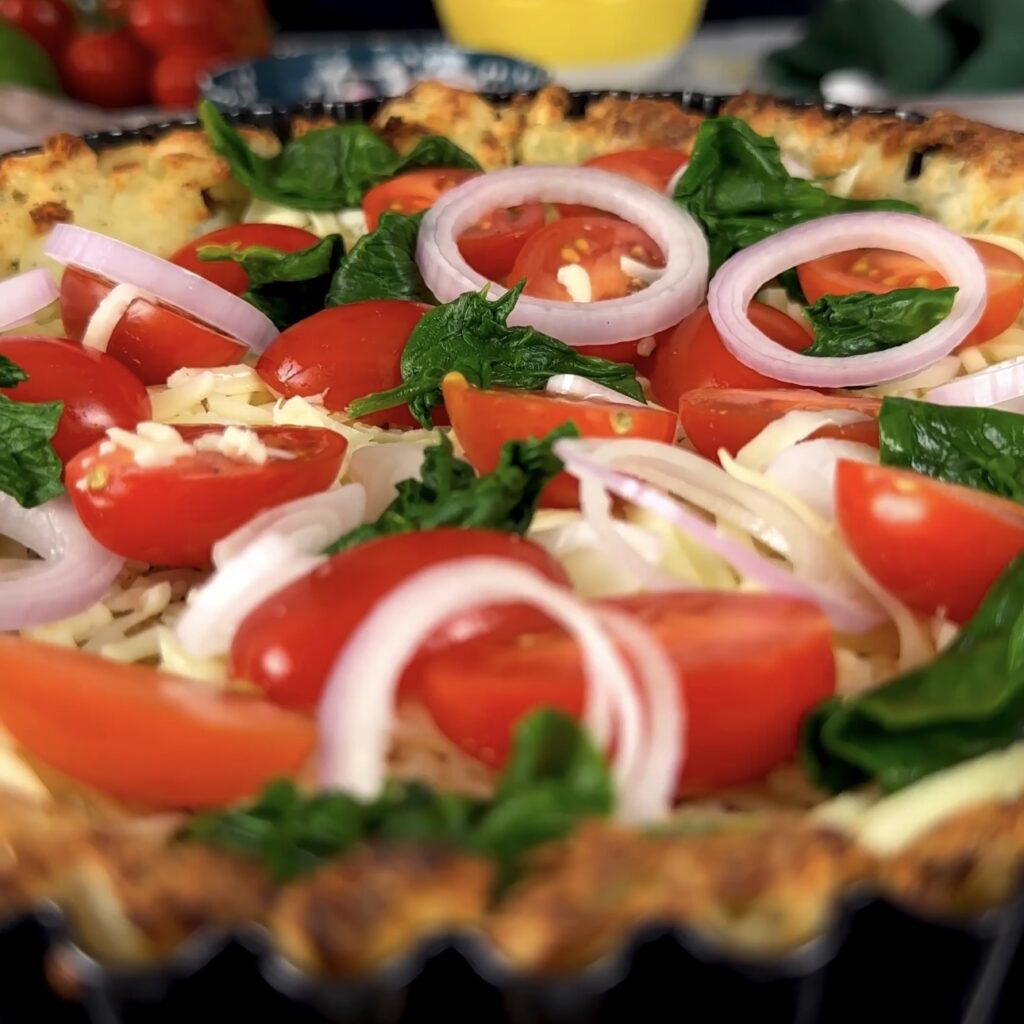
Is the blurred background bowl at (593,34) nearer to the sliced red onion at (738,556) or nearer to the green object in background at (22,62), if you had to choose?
the green object in background at (22,62)

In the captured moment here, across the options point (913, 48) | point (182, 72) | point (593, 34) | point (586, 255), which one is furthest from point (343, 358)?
point (913, 48)

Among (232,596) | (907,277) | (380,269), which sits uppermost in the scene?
(907,277)

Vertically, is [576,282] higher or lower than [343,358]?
higher

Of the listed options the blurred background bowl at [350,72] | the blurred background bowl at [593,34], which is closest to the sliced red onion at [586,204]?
the blurred background bowl at [350,72]

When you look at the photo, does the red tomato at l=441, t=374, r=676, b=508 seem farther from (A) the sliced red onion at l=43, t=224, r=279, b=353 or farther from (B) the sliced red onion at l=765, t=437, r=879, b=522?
(A) the sliced red onion at l=43, t=224, r=279, b=353

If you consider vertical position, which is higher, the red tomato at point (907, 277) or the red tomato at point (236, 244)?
the red tomato at point (907, 277)

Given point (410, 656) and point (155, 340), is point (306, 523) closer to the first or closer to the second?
point (410, 656)
